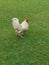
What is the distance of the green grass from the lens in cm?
462

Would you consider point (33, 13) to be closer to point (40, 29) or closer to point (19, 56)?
point (40, 29)

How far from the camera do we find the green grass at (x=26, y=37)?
15.2ft

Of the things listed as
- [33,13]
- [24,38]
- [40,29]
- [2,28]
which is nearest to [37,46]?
[24,38]

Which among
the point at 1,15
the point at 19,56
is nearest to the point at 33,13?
the point at 1,15

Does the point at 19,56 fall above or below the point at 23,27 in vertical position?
below

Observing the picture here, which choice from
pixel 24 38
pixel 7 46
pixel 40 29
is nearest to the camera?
pixel 7 46

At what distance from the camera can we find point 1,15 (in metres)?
6.96

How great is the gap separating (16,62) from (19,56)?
0.25 m

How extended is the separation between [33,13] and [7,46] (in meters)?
2.38

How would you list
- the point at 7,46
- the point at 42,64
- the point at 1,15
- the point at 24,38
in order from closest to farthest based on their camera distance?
the point at 42,64, the point at 7,46, the point at 24,38, the point at 1,15

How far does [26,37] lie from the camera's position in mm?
5512

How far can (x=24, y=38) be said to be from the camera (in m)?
5.46

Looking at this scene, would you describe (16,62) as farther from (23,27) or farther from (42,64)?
(23,27)

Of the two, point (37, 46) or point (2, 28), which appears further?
point (2, 28)
